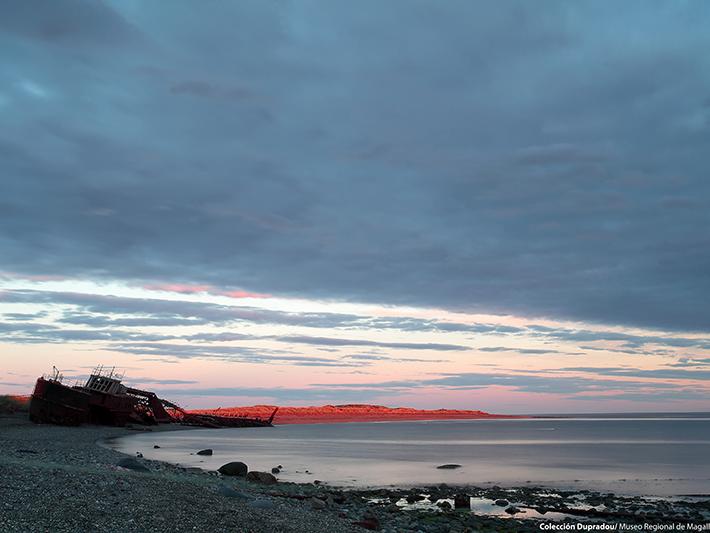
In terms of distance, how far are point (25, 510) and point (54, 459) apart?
1406cm

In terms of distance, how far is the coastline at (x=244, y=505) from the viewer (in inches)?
640

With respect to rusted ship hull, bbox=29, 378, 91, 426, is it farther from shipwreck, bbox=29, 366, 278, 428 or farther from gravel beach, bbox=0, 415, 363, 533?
gravel beach, bbox=0, 415, 363, 533

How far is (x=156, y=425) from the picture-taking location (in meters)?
93.5

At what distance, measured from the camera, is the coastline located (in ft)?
53.3

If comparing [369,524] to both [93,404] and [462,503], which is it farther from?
[93,404]

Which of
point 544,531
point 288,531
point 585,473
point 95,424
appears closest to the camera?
point 288,531

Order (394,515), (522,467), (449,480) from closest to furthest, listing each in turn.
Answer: (394,515) < (449,480) < (522,467)

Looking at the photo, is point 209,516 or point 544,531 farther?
point 544,531

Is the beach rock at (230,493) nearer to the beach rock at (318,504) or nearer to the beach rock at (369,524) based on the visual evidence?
the beach rock at (318,504)

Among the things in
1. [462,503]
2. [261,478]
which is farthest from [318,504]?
[261,478]

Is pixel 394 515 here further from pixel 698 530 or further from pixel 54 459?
pixel 54 459

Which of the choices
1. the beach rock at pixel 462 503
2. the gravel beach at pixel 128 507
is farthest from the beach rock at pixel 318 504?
the beach rock at pixel 462 503

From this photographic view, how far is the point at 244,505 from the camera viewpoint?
835 inches

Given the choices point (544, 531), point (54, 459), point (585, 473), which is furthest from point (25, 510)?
point (585, 473)
